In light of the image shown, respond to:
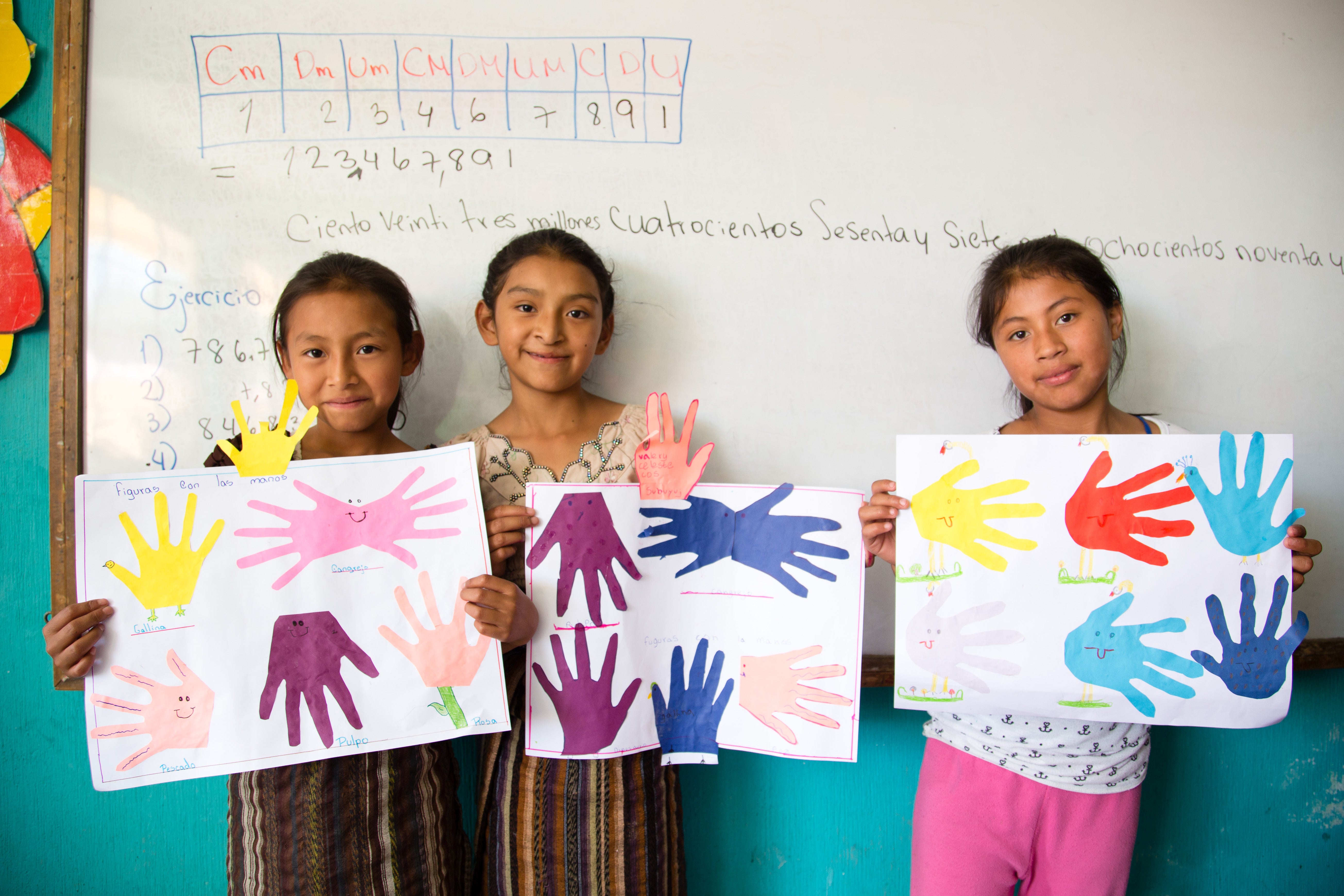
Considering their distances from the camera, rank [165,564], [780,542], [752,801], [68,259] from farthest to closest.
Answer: [752,801], [68,259], [780,542], [165,564]

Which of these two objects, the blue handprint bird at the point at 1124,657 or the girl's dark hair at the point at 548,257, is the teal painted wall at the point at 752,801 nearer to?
the blue handprint bird at the point at 1124,657

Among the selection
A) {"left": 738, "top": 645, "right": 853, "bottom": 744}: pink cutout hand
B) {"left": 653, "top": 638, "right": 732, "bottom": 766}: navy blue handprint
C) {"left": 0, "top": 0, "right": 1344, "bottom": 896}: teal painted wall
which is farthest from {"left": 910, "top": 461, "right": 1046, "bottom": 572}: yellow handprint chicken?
{"left": 0, "top": 0, "right": 1344, "bottom": 896}: teal painted wall

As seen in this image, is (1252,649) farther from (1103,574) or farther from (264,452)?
(264,452)

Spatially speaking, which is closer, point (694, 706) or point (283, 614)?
point (283, 614)

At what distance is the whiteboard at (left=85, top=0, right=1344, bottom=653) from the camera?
3.34 ft

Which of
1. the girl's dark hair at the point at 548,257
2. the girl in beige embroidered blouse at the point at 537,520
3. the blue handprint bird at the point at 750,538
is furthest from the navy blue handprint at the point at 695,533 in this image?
the girl's dark hair at the point at 548,257

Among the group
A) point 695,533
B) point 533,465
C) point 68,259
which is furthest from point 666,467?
point 68,259

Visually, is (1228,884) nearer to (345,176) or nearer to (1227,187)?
(1227,187)

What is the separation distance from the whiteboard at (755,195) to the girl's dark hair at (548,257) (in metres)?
0.09

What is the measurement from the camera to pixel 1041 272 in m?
0.88

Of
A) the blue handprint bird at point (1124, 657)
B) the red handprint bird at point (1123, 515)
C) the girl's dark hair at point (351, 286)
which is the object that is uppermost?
the girl's dark hair at point (351, 286)

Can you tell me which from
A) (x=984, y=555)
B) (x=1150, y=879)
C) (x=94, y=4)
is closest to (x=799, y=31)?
(x=984, y=555)

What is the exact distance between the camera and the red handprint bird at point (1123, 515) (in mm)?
792

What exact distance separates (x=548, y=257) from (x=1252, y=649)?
1.05 meters
